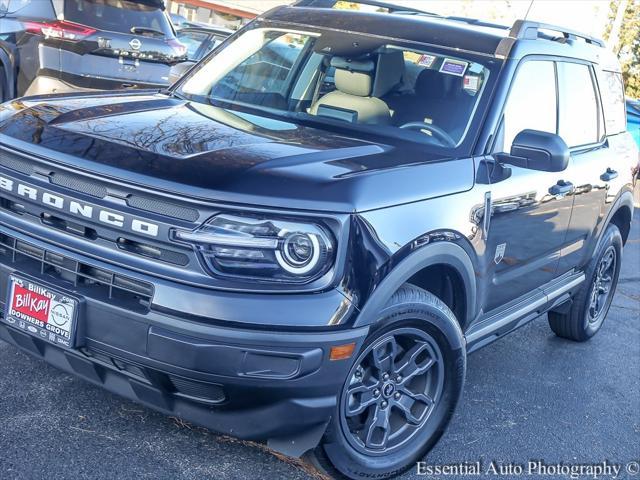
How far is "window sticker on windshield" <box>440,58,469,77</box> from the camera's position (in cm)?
416

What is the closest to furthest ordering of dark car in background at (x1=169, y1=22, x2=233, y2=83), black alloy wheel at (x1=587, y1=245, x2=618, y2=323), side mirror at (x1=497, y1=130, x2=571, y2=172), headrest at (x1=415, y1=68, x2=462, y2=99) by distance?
side mirror at (x1=497, y1=130, x2=571, y2=172) → headrest at (x1=415, y1=68, x2=462, y2=99) → black alloy wheel at (x1=587, y1=245, x2=618, y2=323) → dark car in background at (x1=169, y1=22, x2=233, y2=83)

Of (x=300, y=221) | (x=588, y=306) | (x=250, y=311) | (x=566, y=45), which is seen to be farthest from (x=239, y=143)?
(x=588, y=306)

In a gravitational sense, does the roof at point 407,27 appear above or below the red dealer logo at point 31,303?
above

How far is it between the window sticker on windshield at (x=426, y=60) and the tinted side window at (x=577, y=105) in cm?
93

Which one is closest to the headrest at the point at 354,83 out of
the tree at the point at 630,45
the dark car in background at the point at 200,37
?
the dark car in background at the point at 200,37

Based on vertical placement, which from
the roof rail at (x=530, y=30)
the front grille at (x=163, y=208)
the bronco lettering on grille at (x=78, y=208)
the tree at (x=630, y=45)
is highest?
the roof rail at (x=530, y=30)

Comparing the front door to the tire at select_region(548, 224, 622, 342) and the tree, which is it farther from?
the tree

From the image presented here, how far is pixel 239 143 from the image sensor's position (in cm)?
340

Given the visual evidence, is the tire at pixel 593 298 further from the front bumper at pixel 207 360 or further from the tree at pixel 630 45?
the tree at pixel 630 45

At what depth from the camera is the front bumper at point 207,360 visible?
2.89m

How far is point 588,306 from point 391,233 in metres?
3.10

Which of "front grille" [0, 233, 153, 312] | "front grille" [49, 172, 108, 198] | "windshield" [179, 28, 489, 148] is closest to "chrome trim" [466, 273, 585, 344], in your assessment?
"windshield" [179, 28, 489, 148]

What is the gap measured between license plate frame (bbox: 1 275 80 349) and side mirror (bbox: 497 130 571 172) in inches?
79.6

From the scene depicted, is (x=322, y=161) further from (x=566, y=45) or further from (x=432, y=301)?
(x=566, y=45)
